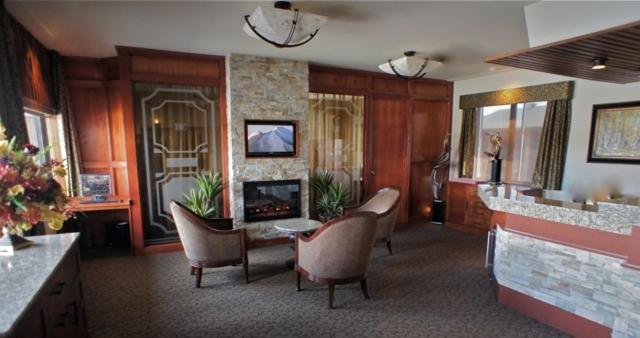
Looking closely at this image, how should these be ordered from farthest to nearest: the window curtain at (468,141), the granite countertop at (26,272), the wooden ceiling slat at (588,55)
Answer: the window curtain at (468,141) → the wooden ceiling slat at (588,55) → the granite countertop at (26,272)

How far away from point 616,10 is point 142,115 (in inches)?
192

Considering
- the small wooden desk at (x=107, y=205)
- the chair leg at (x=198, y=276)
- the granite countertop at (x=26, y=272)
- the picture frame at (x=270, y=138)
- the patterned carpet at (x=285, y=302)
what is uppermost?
the picture frame at (x=270, y=138)

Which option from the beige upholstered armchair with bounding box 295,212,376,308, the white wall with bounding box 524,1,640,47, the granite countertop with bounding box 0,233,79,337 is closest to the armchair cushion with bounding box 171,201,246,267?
the beige upholstered armchair with bounding box 295,212,376,308

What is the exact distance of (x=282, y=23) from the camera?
103 inches

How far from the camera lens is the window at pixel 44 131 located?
3824 mm

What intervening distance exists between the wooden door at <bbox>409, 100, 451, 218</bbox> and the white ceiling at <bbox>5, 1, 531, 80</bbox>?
158cm

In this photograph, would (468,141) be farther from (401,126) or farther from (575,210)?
(575,210)

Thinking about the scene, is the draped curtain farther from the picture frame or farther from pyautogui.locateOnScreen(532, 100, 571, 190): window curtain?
pyautogui.locateOnScreen(532, 100, 571, 190): window curtain

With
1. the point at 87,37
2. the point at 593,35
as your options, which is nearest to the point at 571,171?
the point at 593,35

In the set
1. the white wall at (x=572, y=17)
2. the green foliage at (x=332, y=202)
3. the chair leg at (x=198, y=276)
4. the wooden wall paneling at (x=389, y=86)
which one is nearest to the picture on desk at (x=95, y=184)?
the chair leg at (x=198, y=276)

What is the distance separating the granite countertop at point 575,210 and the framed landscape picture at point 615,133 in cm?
189

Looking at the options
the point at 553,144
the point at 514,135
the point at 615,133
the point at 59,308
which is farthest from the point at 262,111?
the point at 615,133

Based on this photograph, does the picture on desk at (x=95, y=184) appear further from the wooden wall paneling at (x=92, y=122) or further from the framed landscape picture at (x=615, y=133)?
the framed landscape picture at (x=615, y=133)

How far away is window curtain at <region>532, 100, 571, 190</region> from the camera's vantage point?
441 cm
